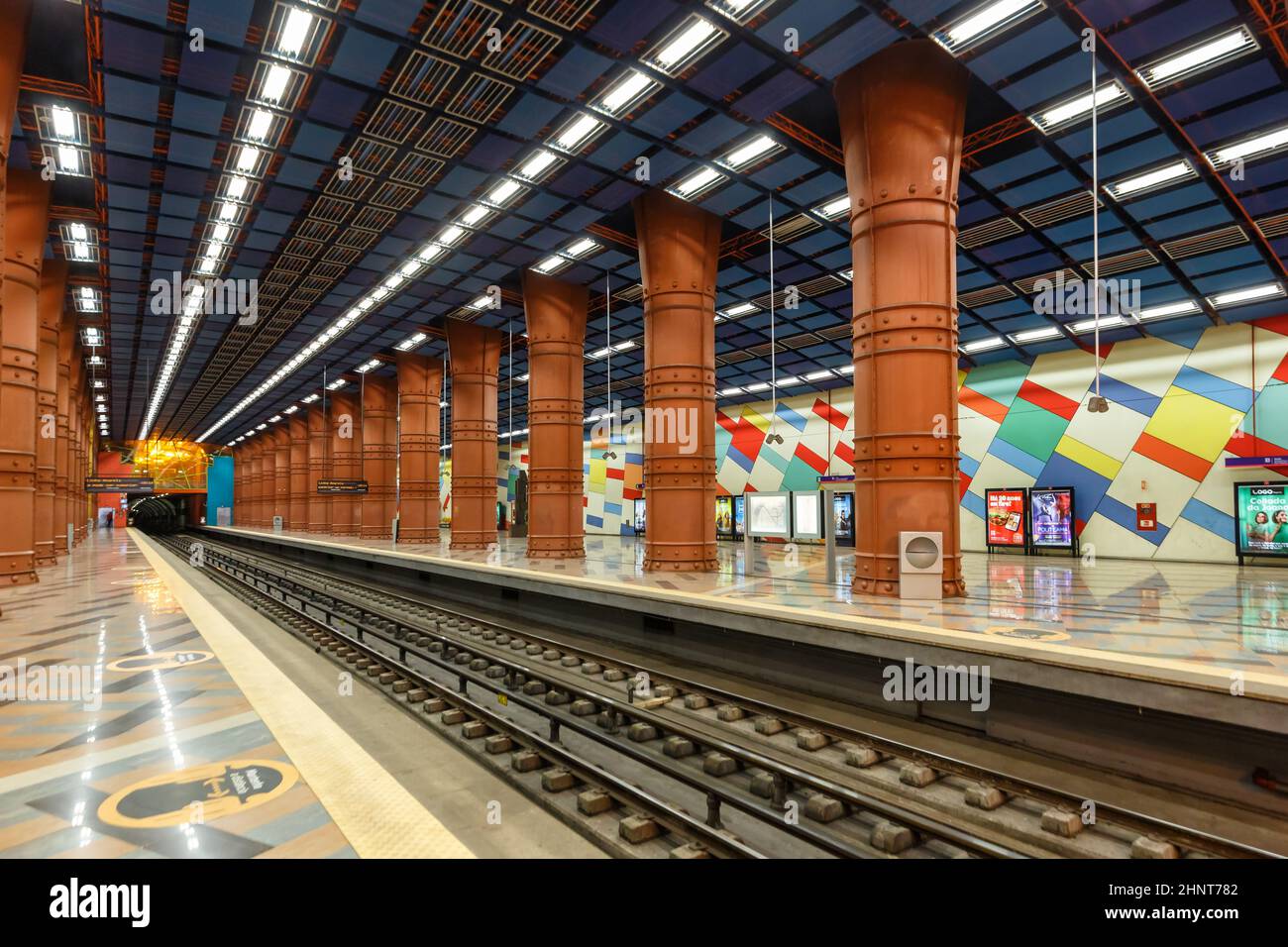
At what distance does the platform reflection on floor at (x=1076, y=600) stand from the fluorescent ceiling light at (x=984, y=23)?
8.30m

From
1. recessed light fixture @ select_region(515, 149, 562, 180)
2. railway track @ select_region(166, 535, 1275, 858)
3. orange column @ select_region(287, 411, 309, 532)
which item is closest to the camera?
railway track @ select_region(166, 535, 1275, 858)

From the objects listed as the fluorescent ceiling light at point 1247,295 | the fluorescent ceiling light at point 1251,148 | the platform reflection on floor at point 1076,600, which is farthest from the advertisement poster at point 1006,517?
the fluorescent ceiling light at point 1251,148

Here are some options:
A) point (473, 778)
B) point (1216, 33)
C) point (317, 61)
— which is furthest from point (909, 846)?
point (317, 61)

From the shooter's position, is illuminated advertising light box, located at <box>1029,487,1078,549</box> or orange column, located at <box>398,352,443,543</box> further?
orange column, located at <box>398,352,443,543</box>

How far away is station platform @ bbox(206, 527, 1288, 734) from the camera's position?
5.80 meters

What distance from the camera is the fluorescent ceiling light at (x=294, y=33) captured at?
9.91 m

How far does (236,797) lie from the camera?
4.57 m

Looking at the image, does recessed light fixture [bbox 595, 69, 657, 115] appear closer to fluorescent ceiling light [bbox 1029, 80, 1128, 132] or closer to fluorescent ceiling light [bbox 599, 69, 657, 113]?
fluorescent ceiling light [bbox 599, 69, 657, 113]

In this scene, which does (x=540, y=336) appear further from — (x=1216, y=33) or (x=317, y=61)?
(x=1216, y=33)

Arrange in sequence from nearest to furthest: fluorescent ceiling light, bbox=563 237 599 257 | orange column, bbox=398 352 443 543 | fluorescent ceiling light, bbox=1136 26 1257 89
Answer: fluorescent ceiling light, bbox=1136 26 1257 89, fluorescent ceiling light, bbox=563 237 599 257, orange column, bbox=398 352 443 543

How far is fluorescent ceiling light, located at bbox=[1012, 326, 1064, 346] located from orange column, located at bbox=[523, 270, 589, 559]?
14.7m

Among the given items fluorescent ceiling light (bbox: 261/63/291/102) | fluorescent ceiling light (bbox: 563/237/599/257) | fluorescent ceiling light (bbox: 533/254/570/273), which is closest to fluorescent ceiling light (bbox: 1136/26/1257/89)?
fluorescent ceiling light (bbox: 563/237/599/257)

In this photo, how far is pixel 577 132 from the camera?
1291 centimetres

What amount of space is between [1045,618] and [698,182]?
10875mm
